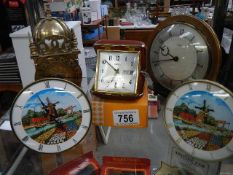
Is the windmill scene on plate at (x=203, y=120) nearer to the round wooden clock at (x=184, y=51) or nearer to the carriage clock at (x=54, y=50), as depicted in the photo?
the round wooden clock at (x=184, y=51)

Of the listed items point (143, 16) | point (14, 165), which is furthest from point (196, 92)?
point (143, 16)

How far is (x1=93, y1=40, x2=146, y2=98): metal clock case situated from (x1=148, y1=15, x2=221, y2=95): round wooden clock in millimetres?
168

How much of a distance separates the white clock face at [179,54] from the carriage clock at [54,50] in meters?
0.34

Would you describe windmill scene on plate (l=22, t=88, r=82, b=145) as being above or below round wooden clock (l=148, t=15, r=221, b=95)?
below

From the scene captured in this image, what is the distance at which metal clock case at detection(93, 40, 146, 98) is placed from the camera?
0.82 meters

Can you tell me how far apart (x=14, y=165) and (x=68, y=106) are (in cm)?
41

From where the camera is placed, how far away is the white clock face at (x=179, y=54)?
91 centimetres

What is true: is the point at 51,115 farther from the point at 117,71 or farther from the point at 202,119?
the point at 202,119

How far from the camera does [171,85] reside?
100 centimetres

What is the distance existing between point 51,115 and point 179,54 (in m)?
0.53

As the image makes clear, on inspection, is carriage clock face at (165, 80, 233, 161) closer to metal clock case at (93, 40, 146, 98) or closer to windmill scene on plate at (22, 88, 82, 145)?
metal clock case at (93, 40, 146, 98)

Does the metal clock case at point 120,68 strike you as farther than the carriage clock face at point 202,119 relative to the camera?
Yes

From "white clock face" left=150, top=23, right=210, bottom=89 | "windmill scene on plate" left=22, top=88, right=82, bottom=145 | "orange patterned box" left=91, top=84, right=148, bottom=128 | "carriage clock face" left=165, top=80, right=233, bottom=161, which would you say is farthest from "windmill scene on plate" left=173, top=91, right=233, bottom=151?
"windmill scene on plate" left=22, top=88, right=82, bottom=145

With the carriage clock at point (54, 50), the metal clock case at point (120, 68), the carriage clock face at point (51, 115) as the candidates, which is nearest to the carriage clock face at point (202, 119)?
the metal clock case at point (120, 68)
